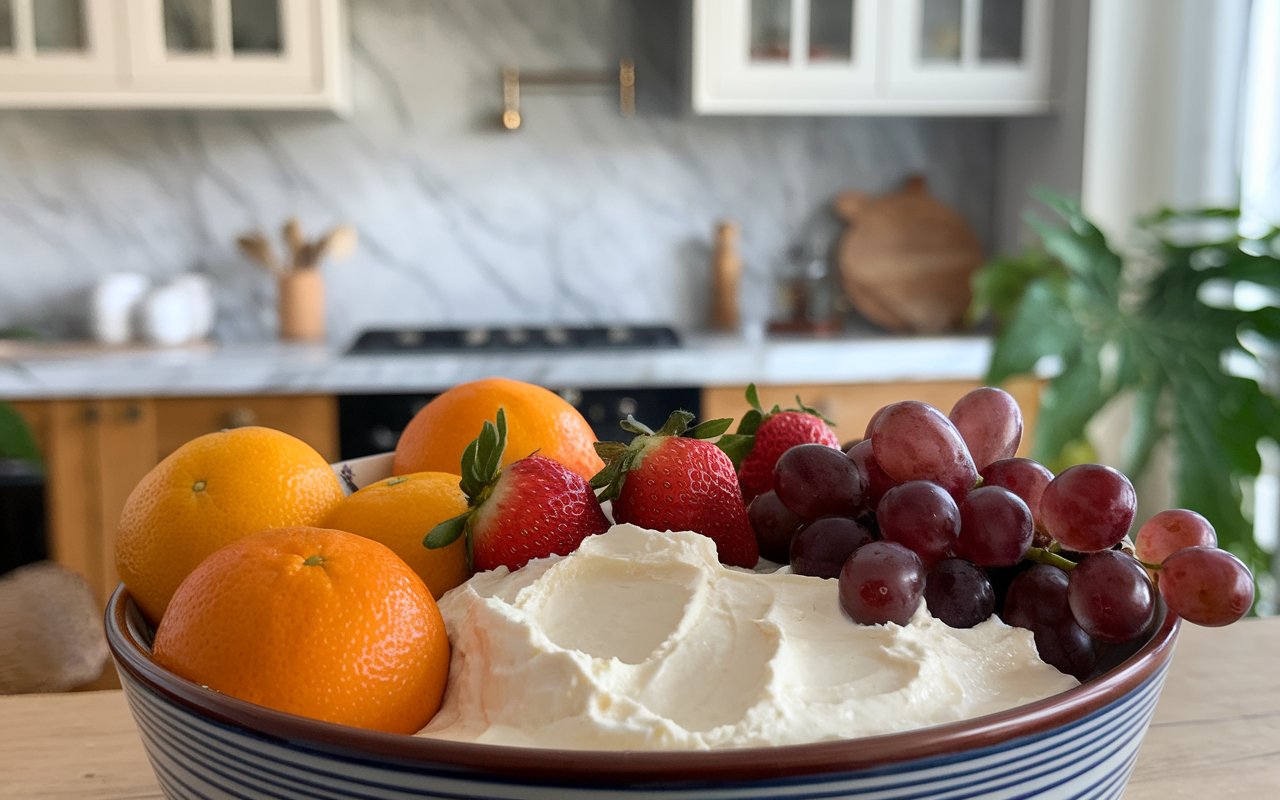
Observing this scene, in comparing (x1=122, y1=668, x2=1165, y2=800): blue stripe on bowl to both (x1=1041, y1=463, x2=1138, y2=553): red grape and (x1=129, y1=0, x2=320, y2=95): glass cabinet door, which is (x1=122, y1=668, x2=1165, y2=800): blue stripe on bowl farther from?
(x1=129, y1=0, x2=320, y2=95): glass cabinet door

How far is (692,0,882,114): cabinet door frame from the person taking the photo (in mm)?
2367

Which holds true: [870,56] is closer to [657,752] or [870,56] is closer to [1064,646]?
[1064,646]

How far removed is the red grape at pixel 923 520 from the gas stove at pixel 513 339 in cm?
182

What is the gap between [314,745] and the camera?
36 centimetres

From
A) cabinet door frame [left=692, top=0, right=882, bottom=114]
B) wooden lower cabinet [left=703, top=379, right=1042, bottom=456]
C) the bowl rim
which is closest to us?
the bowl rim

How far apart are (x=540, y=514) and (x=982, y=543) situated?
197 mm

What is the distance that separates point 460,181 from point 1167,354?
157cm

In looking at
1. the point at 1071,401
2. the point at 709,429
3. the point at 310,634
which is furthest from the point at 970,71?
the point at 310,634

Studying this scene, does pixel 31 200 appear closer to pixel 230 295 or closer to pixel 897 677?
pixel 230 295

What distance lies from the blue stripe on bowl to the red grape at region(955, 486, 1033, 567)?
78mm

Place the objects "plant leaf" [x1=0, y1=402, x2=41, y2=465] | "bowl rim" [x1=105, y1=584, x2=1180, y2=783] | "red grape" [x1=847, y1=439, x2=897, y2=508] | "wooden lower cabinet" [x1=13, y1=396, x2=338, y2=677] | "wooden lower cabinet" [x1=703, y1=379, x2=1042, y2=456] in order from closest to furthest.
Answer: "bowl rim" [x1=105, y1=584, x2=1180, y2=783], "red grape" [x1=847, y1=439, x2=897, y2=508], "plant leaf" [x1=0, y1=402, x2=41, y2=465], "wooden lower cabinet" [x1=13, y1=396, x2=338, y2=677], "wooden lower cabinet" [x1=703, y1=379, x2=1042, y2=456]

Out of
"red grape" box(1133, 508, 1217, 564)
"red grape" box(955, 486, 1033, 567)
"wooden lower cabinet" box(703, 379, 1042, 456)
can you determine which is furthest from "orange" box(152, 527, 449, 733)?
"wooden lower cabinet" box(703, 379, 1042, 456)

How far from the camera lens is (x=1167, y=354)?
2.04 meters

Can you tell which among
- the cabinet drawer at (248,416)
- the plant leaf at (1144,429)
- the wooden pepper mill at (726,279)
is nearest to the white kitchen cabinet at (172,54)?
the cabinet drawer at (248,416)
